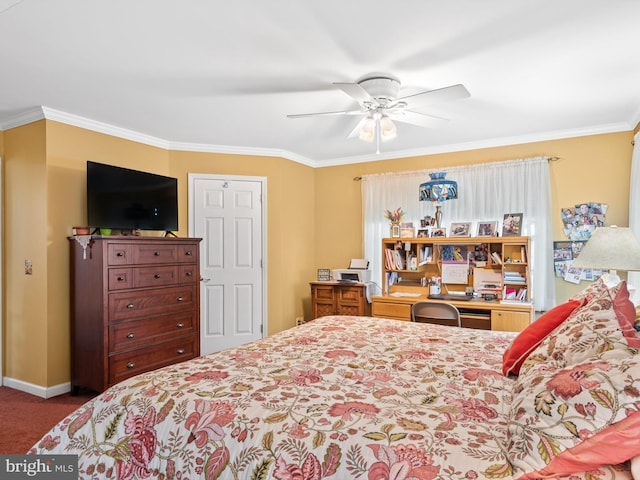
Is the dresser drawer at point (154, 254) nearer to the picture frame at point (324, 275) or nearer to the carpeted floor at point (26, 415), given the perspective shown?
the carpeted floor at point (26, 415)

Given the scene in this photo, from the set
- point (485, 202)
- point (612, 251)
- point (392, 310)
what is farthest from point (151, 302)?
point (612, 251)

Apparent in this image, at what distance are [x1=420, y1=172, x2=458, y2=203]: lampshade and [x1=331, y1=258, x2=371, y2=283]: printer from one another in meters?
1.07

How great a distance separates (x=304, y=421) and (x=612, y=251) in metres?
2.78

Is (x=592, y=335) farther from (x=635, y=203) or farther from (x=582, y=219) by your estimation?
(x=582, y=219)

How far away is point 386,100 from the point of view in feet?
9.39

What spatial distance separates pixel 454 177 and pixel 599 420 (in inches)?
152

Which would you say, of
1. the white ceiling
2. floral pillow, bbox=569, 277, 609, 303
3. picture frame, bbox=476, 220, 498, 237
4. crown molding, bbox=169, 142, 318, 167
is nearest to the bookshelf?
picture frame, bbox=476, 220, 498, 237

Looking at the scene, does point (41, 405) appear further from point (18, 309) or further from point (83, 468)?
point (83, 468)

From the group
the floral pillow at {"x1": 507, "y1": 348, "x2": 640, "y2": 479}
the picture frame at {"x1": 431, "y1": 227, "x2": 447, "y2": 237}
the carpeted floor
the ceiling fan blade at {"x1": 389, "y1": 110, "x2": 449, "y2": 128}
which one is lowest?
the carpeted floor

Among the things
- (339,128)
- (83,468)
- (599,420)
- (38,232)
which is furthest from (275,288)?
(599,420)

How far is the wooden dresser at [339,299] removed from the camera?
4.66 meters

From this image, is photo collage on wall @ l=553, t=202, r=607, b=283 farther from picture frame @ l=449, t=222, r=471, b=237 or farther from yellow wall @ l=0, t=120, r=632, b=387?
picture frame @ l=449, t=222, r=471, b=237

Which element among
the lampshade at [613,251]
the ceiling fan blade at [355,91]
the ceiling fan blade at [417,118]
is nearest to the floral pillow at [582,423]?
the ceiling fan blade at [355,91]

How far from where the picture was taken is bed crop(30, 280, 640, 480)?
100 centimetres
